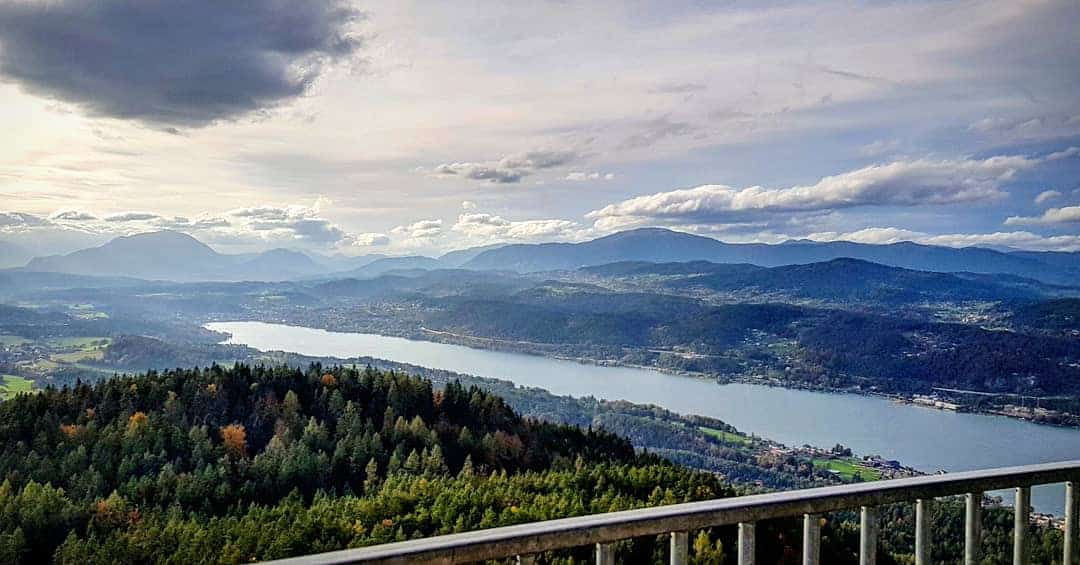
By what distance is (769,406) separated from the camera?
1770 inches

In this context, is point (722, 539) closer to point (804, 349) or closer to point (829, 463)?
point (829, 463)

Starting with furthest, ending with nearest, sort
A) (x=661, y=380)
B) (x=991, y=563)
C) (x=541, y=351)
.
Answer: (x=541, y=351) < (x=661, y=380) < (x=991, y=563)

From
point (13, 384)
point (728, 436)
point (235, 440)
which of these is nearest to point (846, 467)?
point (728, 436)

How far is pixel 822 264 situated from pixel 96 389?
88507 millimetres

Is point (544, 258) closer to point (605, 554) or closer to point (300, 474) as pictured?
point (300, 474)

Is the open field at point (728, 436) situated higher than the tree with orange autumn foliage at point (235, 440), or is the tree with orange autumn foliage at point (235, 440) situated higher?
the tree with orange autumn foliage at point (235, 440)

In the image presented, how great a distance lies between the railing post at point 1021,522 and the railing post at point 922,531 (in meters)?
0.33

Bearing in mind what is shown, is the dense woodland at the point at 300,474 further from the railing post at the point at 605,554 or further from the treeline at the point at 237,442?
the railing post at the point at 605,554

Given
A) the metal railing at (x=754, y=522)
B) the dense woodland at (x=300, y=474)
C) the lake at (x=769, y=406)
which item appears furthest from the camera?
the lake at (x=769, y=406)

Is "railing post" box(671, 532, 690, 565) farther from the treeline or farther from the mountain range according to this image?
the mountain range

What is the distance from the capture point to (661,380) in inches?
2210

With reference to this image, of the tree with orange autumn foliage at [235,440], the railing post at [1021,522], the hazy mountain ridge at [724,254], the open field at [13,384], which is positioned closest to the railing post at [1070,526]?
the railing post at [1021,522]

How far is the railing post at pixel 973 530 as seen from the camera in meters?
1.88

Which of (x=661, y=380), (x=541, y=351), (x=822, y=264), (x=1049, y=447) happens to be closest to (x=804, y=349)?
(x=661, y=380)
